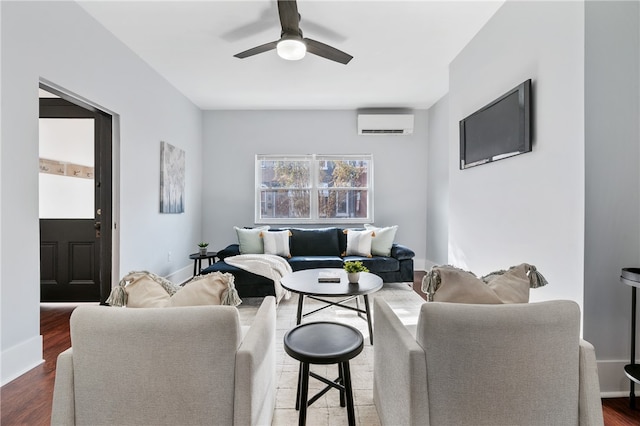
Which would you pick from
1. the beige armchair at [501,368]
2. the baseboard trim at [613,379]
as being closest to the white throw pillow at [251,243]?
the beige armchair at [501,368]

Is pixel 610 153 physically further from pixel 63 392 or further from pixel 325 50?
pixel 63 392

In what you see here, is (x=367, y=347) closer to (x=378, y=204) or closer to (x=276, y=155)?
(x=378, y=204)

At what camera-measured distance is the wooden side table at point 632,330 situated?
162 centimetres

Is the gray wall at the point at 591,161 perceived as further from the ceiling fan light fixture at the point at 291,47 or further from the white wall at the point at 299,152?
the white wall at the point at 299,152

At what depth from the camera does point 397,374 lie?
1267 mm

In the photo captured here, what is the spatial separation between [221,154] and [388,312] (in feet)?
14.9

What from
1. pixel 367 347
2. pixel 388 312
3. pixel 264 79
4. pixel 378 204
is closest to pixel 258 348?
pixel 388 312

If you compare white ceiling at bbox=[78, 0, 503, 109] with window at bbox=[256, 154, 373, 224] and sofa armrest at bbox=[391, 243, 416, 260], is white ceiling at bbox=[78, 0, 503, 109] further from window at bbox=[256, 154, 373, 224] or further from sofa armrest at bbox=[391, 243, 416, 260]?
sofa armrest at bbox=[391, 243, 416, 260]

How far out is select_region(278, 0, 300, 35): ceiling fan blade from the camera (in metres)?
2.25

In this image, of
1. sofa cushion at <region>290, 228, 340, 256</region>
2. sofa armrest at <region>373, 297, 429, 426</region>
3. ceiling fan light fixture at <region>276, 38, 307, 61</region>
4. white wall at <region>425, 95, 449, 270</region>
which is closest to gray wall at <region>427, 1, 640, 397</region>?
sofa armrest at <region>373, 297, 429, 426</region>

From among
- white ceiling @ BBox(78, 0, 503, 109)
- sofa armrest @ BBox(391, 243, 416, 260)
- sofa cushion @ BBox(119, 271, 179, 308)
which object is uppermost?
white ceiling @ BBox(78, 0, 503, 109)

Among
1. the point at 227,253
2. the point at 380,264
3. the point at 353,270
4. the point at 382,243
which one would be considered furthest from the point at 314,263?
the point at 353,270

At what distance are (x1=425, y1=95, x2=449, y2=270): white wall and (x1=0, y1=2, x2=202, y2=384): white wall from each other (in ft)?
12.7

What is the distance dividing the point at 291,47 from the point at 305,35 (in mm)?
625
